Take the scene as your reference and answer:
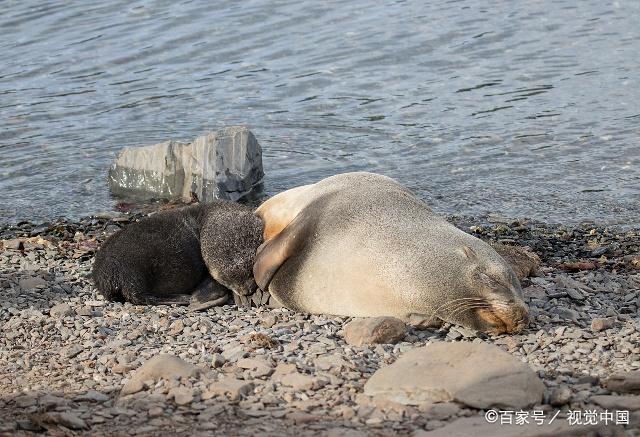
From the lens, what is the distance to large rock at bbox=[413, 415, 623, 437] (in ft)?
16.2

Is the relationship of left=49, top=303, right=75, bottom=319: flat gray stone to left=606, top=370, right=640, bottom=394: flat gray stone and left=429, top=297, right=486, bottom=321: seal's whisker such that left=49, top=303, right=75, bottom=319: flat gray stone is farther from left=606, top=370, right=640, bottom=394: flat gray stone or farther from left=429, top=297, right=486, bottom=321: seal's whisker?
left=606, top=370, right=640, bottom=394: flat gray stone

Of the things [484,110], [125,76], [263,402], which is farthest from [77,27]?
[263,402]

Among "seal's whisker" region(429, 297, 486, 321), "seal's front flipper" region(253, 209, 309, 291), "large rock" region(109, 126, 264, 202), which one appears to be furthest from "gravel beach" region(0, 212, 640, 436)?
"large rock" region(109, 126, 264, 202)

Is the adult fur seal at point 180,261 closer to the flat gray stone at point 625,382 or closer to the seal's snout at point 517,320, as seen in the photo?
the seal's snout at point 517,320

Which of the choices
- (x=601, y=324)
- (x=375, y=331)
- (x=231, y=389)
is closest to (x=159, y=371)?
(x=231, y=389)

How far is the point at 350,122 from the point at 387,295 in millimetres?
7689

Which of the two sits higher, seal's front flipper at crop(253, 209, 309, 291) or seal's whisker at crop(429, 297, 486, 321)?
seal's front flipper at crop(253, 209, 309, 291)

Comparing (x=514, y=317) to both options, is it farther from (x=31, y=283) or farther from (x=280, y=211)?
(x=31, y=283)

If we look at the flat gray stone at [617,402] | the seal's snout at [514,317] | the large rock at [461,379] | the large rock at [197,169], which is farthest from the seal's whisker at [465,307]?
the large rock at [197,169]

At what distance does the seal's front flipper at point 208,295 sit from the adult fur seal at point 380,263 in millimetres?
388

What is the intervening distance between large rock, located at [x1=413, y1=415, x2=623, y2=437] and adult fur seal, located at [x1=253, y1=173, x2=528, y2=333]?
1.73m

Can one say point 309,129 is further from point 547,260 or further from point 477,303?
point 477,303

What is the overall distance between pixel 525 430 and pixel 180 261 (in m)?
3.74

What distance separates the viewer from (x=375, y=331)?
6.61 meters
